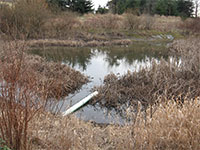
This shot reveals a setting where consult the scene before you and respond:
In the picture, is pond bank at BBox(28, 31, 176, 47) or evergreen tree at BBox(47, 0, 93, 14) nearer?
pond bank at BBox(28, 31, 176, 47)

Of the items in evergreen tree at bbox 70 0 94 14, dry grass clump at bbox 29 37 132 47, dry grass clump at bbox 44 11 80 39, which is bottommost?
dry grass clump at bbox 29 37 132 47

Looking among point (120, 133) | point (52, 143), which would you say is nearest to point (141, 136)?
point (120, 133)

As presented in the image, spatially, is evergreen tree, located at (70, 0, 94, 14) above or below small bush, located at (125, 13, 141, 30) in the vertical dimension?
above

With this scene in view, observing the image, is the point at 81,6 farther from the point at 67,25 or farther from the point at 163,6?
the point at 163,6

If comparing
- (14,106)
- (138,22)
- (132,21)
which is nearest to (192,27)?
(138,22)

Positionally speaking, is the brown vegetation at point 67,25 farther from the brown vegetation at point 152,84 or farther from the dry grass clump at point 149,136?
the dry grass clump at point 149,136

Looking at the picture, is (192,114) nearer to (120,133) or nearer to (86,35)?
(120,133)

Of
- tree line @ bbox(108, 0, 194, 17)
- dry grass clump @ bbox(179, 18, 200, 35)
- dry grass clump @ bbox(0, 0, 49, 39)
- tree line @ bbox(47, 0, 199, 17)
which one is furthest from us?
tree line @ bbox(108, 0, 194, 17)

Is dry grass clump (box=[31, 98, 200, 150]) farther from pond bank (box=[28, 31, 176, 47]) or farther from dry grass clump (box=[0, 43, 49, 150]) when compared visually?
pond bank (box=[28, 31, 176, 47])

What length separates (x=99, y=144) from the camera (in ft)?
11.0

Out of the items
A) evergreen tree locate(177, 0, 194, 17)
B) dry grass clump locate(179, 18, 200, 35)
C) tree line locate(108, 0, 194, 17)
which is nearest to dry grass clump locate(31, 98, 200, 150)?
dry grass clump locate(179, 18, 200, 35)

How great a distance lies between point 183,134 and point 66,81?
4700 millimetres

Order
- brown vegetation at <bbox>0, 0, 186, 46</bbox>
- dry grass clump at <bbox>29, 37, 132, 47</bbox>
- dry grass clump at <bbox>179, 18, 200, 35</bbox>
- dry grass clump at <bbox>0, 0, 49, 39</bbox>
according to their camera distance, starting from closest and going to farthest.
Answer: dry grass clump at <bbox>0, 0, 49, 39</bbox>, brown vegetation at <bbox>0, 0, 186, 46</bbox>, dry grass clump at <bbox>29, 37, 132, 47</bbox>, dry grass clump at <bbox>179, 18, 200, 35</bbox>

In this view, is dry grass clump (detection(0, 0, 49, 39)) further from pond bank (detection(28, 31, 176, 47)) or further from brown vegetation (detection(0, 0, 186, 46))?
pond bank (detection(28, 31, 176, 47))
